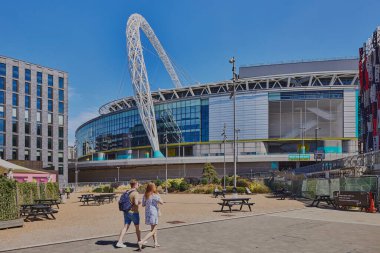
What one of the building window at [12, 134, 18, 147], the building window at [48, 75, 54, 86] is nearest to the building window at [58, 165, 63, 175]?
the building window at [12, 134, 18, 147]

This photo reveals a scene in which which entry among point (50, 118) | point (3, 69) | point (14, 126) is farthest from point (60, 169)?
point (3, 69)

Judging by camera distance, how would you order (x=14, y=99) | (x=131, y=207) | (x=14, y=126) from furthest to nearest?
(x=14, y=99)
(x=14, y=126)
(x=131, y=207)

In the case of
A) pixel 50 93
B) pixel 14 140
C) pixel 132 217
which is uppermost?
pixel 50 93

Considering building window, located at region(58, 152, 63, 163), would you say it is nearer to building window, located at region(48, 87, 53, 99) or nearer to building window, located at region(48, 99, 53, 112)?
building window, located at region(48, 99, 53, 112)

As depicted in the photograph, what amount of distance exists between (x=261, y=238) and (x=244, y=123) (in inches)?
3727

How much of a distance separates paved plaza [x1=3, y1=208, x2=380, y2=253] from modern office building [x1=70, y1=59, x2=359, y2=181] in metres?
78.5

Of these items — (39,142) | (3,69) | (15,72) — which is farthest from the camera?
(39,142)

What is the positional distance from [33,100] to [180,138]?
42218 mm

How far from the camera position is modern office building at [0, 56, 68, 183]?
8169 centimetres

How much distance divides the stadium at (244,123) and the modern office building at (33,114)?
2051 centimetres

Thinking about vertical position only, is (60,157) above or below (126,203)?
below

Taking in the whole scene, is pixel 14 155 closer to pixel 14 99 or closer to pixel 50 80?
pixel 14 99

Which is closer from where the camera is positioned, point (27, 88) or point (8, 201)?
point (8, 201)

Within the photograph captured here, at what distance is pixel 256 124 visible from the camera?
344 ft
